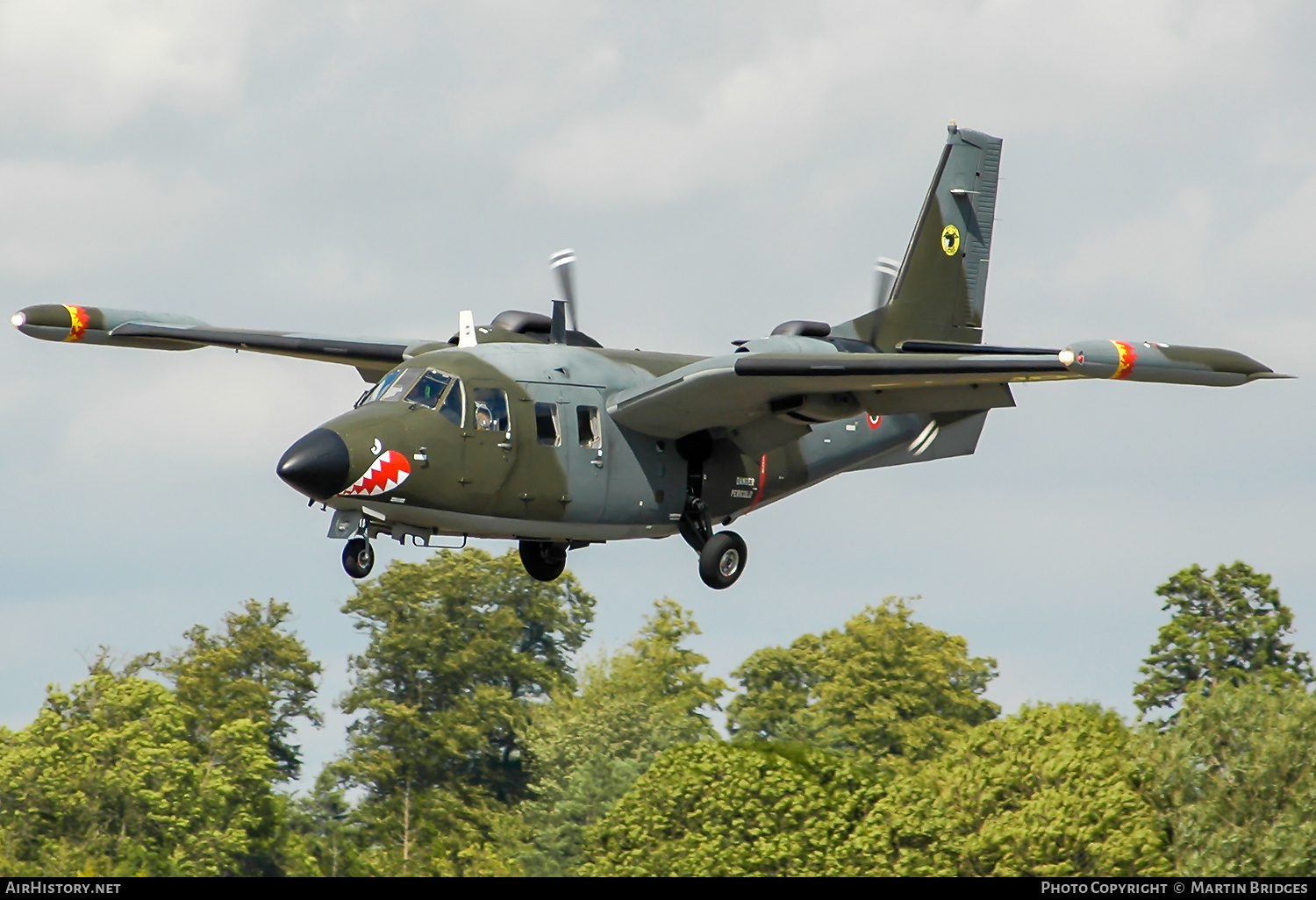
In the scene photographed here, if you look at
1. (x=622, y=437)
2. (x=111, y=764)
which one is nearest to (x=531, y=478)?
(x=622, y=437)

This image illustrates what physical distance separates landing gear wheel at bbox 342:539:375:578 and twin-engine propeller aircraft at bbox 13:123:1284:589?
1.2 inches

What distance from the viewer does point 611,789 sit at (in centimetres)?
7550

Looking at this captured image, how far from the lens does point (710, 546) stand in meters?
31.3

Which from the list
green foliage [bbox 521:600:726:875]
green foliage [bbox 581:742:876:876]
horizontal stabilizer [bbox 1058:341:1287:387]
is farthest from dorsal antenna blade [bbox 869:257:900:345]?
green foliage [bbox 521:600:726:875]

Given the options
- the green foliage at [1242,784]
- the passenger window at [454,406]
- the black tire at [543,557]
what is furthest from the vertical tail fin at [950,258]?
the green foliage at [1242,784]

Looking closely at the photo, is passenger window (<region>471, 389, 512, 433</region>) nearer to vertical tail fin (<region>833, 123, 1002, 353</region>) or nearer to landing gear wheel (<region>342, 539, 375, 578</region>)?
landing gear wheel (<region>342, 539, 375, 578</region>)

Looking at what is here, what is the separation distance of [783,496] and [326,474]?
9806mm

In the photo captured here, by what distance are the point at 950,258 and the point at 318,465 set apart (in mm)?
15327

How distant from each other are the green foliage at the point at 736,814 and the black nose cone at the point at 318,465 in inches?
1504

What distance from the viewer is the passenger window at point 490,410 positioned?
93.2 feet

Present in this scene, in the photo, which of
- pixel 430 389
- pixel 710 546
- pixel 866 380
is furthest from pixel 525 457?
pixel 866 380

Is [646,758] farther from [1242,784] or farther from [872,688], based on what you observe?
[1242,784]

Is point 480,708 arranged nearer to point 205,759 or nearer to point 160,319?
point 205,759
